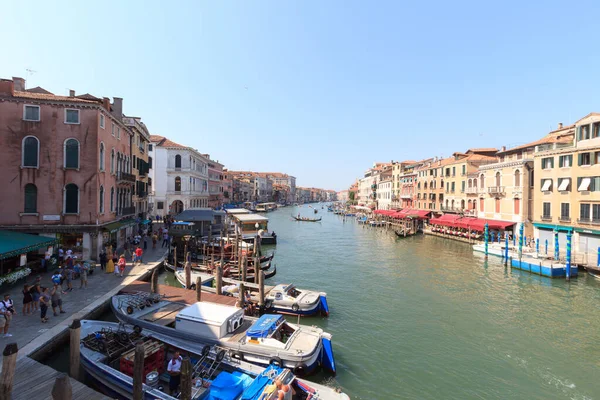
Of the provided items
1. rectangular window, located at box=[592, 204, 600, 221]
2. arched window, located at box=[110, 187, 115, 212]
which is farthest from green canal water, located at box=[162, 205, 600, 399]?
arched window, located at box=[110, 187, 115, 212]

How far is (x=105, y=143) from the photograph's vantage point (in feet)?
72.0

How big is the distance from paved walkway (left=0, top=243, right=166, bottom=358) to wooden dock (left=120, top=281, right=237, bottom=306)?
0.66 meters

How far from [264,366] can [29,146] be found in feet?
63.8

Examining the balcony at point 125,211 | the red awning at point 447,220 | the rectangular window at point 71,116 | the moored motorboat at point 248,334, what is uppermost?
the rectangular window at point 71,116

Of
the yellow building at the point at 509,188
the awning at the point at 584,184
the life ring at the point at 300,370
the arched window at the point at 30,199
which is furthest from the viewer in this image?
the yellow building at the point at 509,188

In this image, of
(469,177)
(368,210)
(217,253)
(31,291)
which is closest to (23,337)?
(31,291)

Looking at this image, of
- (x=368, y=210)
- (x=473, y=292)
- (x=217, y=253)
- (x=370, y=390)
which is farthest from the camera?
(x=368, y=210)

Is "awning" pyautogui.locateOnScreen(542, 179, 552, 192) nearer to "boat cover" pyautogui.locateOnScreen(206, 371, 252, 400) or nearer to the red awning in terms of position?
the red awning

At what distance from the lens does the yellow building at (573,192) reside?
25719mm

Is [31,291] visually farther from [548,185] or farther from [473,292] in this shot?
[548,185]

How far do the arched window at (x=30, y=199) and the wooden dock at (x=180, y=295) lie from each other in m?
8.37

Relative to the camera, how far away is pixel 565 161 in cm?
2839

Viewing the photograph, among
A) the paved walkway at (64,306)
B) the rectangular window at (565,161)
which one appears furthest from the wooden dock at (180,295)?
the rectangular window at (565,161)

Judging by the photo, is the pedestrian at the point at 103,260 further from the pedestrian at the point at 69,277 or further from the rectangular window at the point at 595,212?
the rectangular window at the point at 595,212
